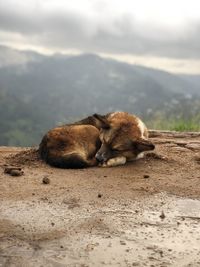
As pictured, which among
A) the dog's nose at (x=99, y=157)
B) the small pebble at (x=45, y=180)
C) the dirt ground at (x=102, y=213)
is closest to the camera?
the dirt ground at (x=102, y=213)

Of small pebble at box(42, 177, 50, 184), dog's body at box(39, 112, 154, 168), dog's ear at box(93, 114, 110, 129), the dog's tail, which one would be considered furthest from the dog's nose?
small pebble at box(42, 177, 50, 184)

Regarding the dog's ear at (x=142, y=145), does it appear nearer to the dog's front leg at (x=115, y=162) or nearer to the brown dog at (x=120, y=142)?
the brown dog at (x=120, y=142)

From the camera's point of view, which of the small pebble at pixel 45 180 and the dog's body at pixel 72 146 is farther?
the dog's body at pixel 72 146

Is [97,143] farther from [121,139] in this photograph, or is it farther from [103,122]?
[121,139]

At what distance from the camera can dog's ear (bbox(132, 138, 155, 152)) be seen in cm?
1033

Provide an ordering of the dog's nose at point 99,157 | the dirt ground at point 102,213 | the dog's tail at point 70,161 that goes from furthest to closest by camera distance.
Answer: the dog's nose at point 99,157 < the dog's tail at point 70,161 < the dirt ground at point 102,213

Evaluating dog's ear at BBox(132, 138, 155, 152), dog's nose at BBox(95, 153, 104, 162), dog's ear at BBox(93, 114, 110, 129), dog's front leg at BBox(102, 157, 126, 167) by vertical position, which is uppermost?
dog's ear at BBox(93, 114, 110, 129)

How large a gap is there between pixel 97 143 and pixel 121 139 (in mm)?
639

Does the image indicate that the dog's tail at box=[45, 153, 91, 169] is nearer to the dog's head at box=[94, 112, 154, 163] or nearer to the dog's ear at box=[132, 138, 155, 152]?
the dog's head at box=[94, 112, 154, 163]

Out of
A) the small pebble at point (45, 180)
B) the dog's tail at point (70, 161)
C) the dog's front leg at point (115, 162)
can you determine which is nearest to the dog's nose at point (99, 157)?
the dog's front leg at point (115, 162)

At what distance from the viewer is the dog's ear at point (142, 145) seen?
10.3 m

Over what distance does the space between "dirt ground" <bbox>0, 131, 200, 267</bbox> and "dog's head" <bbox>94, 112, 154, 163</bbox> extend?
0.33 m

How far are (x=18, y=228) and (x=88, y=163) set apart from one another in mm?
4044

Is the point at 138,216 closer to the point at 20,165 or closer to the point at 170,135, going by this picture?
the point at 20,165
